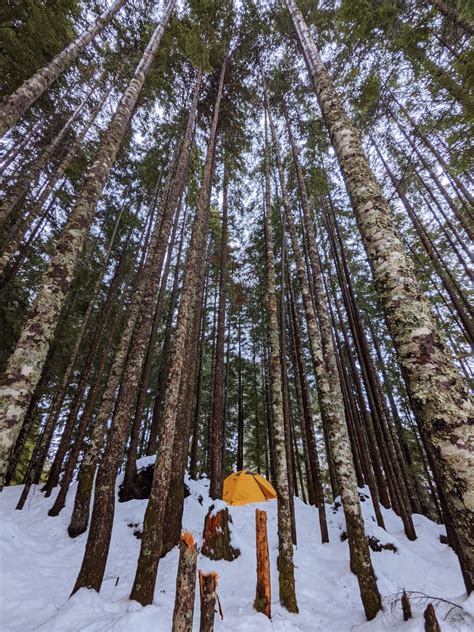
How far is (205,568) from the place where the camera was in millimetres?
6391

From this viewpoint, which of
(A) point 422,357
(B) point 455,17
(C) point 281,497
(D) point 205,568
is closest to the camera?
(A) point 422,357

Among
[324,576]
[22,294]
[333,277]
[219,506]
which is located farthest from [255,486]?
[333,277]

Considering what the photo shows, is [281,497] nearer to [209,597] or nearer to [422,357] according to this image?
[209,597]

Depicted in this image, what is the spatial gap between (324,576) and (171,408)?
21.1 feet

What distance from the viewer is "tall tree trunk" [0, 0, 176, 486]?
7.83ft

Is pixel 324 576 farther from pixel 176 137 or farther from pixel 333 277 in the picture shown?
pixel 176 137

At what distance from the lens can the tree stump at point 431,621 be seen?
2910 millimetres

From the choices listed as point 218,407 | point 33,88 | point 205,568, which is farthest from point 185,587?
point 33,88

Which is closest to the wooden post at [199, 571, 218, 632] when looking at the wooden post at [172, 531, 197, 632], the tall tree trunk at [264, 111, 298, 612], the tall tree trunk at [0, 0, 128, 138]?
the wooden post at [172, 531, 197, 632]

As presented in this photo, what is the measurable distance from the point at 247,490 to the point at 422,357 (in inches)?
262

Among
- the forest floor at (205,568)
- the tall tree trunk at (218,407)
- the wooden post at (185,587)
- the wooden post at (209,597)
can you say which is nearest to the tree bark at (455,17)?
the tall tree trunk at (218,407)

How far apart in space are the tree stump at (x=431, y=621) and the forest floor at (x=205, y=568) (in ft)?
0.25

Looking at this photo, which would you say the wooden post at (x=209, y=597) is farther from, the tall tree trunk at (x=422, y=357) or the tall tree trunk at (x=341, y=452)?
the tall tree trunk at (x=341, y=452)

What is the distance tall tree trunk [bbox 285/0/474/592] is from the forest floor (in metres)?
1.75
